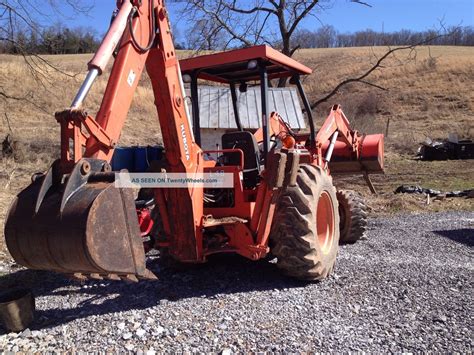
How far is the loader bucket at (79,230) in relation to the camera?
338cm

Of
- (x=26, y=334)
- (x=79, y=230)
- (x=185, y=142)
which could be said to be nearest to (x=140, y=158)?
(x=185, y=142)

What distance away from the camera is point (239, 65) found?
224 inches

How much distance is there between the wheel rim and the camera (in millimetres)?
5773

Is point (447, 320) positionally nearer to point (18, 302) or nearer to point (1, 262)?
point (18, 302)

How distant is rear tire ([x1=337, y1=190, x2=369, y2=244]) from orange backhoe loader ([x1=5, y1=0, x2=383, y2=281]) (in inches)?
46.0

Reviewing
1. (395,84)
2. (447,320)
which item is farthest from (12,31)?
(395,84)

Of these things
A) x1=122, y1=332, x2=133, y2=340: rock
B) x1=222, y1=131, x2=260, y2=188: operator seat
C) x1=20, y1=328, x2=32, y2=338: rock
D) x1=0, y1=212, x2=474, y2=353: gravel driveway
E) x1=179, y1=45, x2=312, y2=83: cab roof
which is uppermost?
x1=179, y1=45, x2=312, y2=83: cab roof

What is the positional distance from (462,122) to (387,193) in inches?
1022

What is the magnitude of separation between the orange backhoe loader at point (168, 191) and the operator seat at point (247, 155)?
0.4 inches

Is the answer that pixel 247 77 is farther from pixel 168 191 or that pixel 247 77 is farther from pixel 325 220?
pixel 168 191

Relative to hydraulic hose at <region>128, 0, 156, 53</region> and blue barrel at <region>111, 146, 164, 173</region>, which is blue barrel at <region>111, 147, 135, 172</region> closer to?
blue barrel at <region>111, 146, 164, 173</region>

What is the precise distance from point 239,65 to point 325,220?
2.01 m

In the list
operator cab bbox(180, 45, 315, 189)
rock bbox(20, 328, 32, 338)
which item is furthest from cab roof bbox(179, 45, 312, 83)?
rock bbox(20, 328, 32, 338)

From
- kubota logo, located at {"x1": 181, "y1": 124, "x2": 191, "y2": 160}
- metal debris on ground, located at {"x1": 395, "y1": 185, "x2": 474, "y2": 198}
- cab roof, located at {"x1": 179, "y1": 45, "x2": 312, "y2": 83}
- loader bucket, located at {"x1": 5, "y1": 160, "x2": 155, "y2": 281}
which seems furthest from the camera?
metal debris on ground, located at {"x1": 395, "y1": 185, "x2": 474, "y2": 198}
